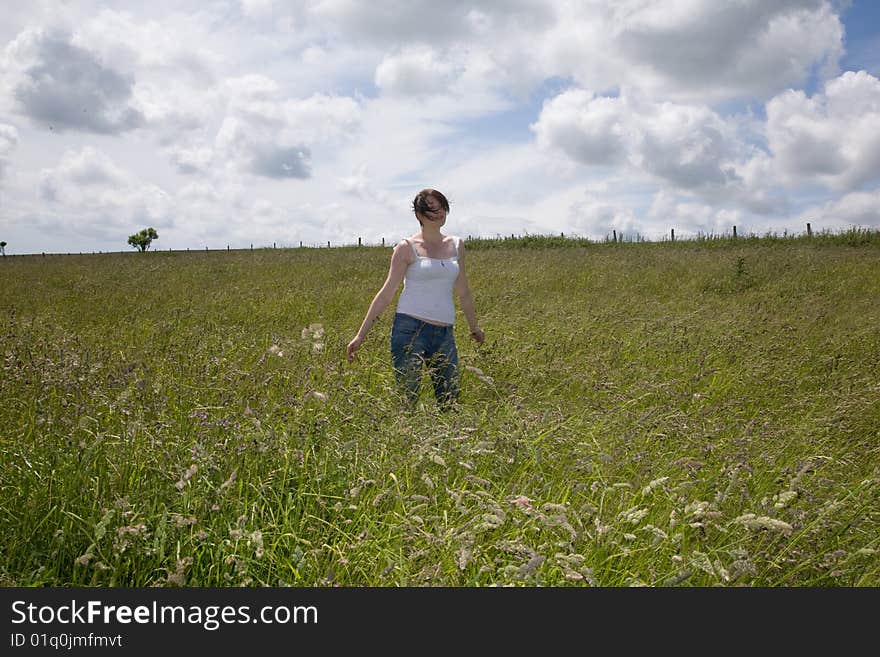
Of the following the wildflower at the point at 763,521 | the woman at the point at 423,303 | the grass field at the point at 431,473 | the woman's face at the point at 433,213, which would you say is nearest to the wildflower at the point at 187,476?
the grass field at the point at 431,473

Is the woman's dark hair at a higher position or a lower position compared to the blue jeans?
higher

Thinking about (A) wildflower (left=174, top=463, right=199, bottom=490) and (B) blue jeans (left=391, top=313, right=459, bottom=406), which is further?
(B) blue jeans (left=391, top=313, right=459, bottom=406)

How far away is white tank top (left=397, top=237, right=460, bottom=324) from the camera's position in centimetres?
416

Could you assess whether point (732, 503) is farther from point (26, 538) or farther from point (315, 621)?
point (26, 538)

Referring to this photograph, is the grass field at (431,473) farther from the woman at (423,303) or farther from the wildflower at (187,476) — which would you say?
the woman at (423,303)

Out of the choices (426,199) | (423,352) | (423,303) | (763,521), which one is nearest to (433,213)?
(426,199)

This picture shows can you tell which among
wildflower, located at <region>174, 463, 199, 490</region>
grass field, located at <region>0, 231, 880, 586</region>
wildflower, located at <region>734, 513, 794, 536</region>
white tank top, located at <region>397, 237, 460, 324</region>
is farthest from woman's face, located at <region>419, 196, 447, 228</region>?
wildflower, located at <region>734, 513, 794, 536</region>

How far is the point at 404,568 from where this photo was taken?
7.14 feet

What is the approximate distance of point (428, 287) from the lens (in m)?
4.18

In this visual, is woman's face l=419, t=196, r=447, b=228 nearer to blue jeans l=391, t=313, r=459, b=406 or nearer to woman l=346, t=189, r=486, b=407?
woman l=346, t=189, r=486, b=407

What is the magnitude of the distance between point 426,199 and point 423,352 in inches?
41.8

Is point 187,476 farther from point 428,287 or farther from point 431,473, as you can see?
point 428,287

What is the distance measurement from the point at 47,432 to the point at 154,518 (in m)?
0.94

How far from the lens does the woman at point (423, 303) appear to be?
4.14 metres
